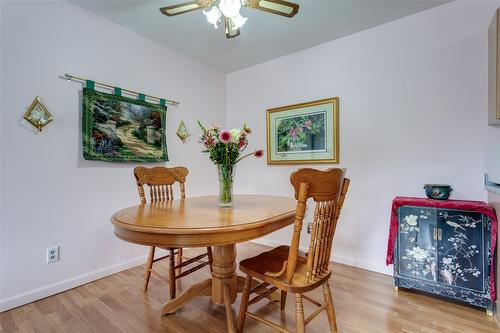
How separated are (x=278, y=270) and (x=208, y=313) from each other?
76 cm

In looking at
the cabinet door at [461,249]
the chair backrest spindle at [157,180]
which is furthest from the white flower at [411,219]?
the chair backrest spindle at [157,180]

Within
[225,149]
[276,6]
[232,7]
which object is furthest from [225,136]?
[276,6]

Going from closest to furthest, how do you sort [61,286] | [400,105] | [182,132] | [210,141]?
[210,141] → [61,286] → [400,105] → [182,132]

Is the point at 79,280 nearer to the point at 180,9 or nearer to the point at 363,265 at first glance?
the point at 180,9

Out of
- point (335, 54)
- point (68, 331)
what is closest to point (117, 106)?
point (68, 331)

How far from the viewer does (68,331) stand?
1.56m

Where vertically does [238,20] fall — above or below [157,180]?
above

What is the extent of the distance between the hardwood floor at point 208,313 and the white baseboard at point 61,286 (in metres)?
0.05

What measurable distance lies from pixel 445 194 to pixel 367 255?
3.03ft

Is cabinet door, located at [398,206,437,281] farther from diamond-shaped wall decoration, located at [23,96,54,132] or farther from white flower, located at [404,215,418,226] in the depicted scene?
diamond-shaped wall decoration, located at [23,96,54,132]

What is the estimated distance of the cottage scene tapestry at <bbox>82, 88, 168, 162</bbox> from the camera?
2243 mm

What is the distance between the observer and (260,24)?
244 cm

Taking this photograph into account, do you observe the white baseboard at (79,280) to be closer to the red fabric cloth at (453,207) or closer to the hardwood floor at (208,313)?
the hardwood floor at (208,313)

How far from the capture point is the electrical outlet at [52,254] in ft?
6.59
